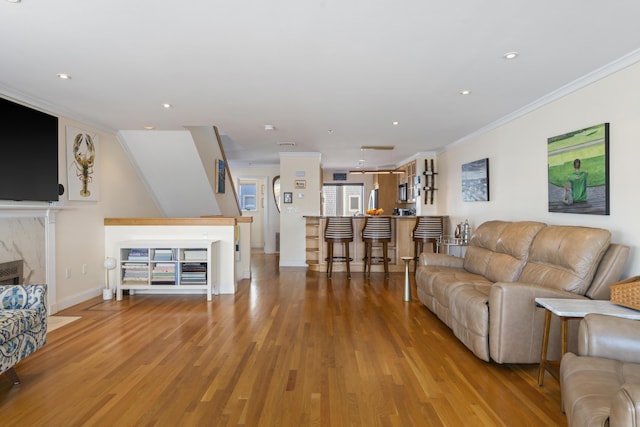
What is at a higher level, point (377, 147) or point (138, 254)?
point (377, 147)

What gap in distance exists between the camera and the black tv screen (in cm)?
349

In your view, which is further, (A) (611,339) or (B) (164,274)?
(B) (164,274)

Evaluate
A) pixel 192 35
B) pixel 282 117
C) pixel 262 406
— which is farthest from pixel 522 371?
pixel 282 117

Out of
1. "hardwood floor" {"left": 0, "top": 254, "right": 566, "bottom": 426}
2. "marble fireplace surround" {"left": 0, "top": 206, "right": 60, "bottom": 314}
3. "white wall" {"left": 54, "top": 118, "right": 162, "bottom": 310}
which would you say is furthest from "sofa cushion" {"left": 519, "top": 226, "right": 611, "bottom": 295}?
"white wall" {"left": 54, "top": 118, "right": 162, "bottom": 310}

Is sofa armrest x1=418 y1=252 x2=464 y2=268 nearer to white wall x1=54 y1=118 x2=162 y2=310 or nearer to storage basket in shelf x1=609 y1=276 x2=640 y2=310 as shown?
storage basket in shelf x1=609 y1=276 x2=640 y2=310

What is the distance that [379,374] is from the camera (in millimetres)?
2613

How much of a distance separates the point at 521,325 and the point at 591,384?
3.41 ft

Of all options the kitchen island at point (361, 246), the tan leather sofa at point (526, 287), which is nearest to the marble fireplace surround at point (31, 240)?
the kitchen island at point (361, 246)

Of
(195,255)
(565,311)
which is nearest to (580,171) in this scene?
(565,311)

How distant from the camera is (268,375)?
260 centimetres

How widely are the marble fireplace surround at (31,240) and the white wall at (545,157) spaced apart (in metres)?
5.34

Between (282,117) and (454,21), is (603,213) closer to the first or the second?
(454,21)

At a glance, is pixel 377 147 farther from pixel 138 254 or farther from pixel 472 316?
pixel 472 316

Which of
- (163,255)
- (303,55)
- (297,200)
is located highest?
(303,55)
